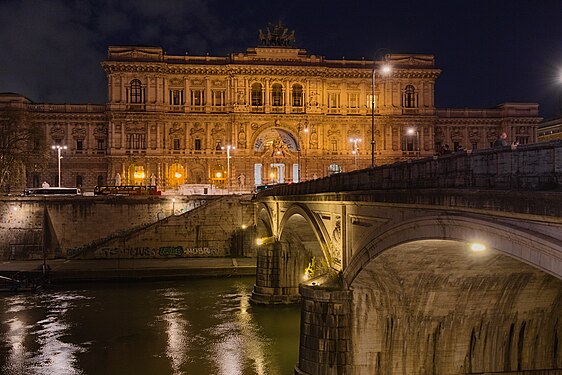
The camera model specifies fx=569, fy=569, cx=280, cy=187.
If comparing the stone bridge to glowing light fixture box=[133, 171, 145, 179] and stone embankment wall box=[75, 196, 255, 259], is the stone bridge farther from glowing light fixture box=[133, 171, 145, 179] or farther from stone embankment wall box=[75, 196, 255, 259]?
glowing light fixture box=[133, 171, 145, 179]

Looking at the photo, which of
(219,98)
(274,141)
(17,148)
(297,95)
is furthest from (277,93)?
(17,148)

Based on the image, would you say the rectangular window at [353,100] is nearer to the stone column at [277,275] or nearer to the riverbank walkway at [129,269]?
the riverbank walkway at [129,269]

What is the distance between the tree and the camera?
226ft

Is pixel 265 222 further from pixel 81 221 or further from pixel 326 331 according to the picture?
pixel 326 331

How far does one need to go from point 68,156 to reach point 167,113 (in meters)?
16.2

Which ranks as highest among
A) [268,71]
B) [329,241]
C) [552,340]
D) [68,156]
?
[268,71]

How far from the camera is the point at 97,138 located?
85.9 m

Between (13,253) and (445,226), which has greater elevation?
(445,226)

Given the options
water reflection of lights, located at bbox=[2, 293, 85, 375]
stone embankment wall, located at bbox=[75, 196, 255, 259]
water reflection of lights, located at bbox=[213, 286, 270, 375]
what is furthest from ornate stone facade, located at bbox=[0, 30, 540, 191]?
water reflection of lights, located at bbox=[213, 286, 270, 375]

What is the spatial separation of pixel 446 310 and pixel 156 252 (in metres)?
43.3

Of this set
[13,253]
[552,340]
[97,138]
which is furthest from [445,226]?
[97,138]

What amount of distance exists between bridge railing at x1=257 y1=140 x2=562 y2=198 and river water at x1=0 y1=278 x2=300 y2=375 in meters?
13.7

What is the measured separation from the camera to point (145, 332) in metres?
33.6

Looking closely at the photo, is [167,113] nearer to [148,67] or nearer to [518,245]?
[148,67]
